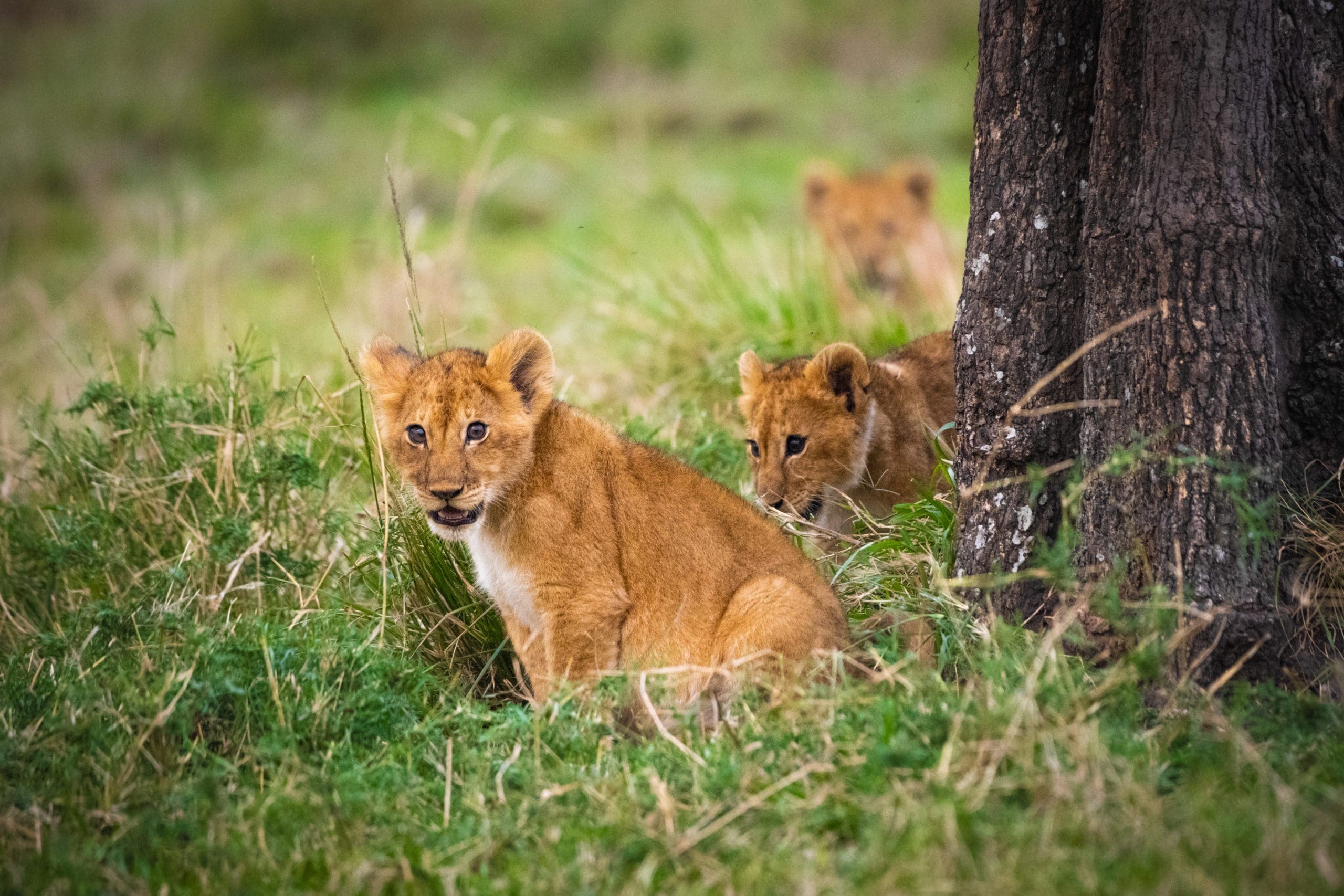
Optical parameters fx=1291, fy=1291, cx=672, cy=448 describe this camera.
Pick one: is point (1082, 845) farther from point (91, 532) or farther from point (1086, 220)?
point (91, 532)

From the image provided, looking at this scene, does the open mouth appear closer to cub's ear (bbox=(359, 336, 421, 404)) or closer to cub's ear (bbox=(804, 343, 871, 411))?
cub's ear (bbox=(359, 336, 421, 404))

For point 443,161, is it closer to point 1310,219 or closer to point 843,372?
point 843,372

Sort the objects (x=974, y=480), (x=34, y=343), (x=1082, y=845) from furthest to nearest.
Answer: (x=34, y=343) < (x=974, y=480) < (x=1082, y=845)

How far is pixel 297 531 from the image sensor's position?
518 centimetres

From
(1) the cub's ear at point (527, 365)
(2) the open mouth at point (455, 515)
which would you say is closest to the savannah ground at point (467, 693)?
(2) the open mouth at point (455, 515)

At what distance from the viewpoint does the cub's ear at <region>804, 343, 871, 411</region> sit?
5.22 meters

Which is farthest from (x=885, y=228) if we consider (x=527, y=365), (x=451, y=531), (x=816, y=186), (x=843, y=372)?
(x=451, y=531)

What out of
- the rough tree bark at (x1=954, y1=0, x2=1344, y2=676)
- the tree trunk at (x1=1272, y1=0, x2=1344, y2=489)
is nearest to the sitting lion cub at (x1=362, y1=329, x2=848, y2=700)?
the rough tree bark at (x1=954, y1=0, x2=1344, y2=676)

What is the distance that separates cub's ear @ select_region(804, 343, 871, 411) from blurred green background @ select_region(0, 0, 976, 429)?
168 centimetres

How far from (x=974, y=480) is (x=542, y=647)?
1487mm

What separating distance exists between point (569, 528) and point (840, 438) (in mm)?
1523

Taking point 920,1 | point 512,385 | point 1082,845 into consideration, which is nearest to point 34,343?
point 512,385

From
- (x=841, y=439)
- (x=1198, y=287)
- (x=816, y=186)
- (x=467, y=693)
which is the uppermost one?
(x=1198, y=287)

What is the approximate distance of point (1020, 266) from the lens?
3.93 metres
